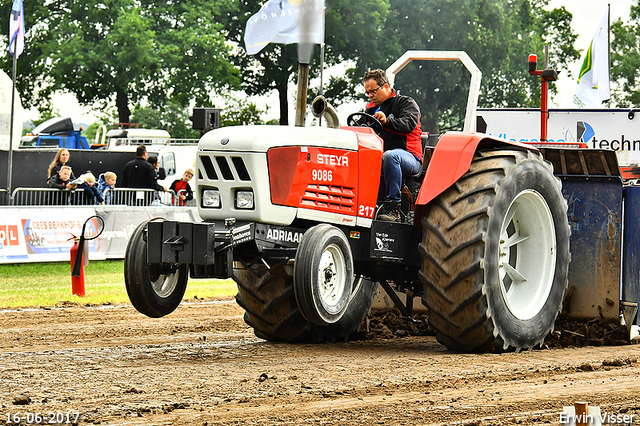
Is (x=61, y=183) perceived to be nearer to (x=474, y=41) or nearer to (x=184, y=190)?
(x=184, y=190)

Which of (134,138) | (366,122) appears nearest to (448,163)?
(366,122)

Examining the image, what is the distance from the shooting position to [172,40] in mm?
39906

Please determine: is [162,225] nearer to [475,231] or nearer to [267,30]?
[475,231]

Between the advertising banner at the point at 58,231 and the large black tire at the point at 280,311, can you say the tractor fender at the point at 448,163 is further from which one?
the advertising banner at the point at 58,231

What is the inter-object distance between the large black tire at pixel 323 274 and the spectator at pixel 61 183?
36.2ft

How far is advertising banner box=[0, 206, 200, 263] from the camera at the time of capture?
14539 millimetres

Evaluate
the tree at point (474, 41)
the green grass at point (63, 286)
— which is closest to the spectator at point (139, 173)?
the green grass at point (63, 286)

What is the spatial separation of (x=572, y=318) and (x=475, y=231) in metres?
1.70

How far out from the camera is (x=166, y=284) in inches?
250

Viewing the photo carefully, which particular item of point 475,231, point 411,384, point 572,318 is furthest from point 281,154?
point 572,318

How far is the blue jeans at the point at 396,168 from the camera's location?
6688mm

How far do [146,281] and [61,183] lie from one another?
10.8m

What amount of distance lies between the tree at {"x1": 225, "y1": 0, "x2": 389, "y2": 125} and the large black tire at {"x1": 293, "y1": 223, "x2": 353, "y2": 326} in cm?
3927
